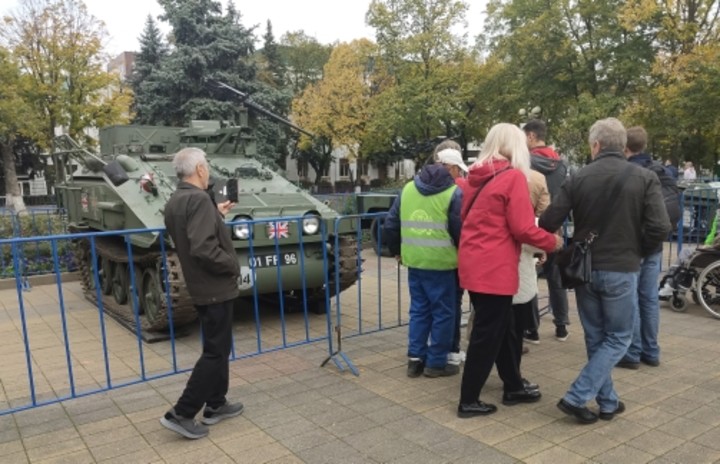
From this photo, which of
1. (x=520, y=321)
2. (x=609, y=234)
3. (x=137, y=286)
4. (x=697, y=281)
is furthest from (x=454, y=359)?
(x=137, y=286)

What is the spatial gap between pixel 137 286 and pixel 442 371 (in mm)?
4150

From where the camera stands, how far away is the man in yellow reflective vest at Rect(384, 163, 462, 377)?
14.6 feet

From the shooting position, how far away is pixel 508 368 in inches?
164

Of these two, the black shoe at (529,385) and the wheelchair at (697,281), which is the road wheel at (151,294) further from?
the wheelchair at (697,281)

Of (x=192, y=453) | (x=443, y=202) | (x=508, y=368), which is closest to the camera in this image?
(x=192, y=453)

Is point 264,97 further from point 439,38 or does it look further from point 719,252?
point 719,252

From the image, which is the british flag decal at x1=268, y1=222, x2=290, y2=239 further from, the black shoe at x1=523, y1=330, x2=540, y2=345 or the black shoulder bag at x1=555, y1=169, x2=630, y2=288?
the black shoulder bag at x1=555, y1=169, x2=630, y2=288

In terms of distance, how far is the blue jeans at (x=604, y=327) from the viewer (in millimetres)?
3701

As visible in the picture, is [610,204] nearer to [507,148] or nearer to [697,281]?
[507,148]

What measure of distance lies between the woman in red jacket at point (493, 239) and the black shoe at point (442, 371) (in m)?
0.79

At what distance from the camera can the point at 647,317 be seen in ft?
16.2

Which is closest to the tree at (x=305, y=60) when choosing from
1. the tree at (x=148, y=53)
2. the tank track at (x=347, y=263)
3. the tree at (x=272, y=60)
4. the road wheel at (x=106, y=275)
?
the tree at (x=272, y=60)

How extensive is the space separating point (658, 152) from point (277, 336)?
26.4 meters

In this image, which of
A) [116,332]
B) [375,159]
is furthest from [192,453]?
[375,159]
